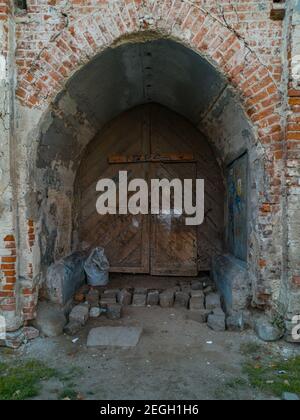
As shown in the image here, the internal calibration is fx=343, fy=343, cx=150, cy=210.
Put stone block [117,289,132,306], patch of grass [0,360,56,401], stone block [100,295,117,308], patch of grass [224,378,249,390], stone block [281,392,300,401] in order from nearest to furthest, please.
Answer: stone block [281,392,300,401], patch of grass [0,360,56,401], patch of grass [224,378,249,390], stone block [100,295,117,308], stone block [117,289,132,306]

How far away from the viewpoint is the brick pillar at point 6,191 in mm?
3475

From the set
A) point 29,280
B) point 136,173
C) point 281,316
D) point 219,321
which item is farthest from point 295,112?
point 29,280

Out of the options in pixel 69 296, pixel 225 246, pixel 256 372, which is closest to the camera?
pixel 256 372

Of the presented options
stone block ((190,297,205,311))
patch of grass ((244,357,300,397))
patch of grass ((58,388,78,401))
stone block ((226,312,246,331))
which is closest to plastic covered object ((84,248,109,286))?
stone block ((190,297,205,311))

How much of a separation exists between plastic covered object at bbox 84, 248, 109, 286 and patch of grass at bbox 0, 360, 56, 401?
193cm

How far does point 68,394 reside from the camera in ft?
8.68

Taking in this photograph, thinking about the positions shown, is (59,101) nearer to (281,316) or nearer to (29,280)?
(29,280)

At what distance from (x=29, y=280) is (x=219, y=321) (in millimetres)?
2133

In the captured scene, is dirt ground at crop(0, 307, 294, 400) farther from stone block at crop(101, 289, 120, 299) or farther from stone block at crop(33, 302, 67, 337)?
stone block at crop(101, 289, 120, 299)

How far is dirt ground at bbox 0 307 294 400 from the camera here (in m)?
2.69

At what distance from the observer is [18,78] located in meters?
3.60

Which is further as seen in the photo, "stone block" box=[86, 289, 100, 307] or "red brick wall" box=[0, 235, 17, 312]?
"stone block" box=[86, 289, 100, 307]

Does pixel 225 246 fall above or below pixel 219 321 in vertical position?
above

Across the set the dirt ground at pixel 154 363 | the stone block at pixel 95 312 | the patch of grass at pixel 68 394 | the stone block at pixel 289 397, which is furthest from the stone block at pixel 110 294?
the stone block at pixel 289 397
